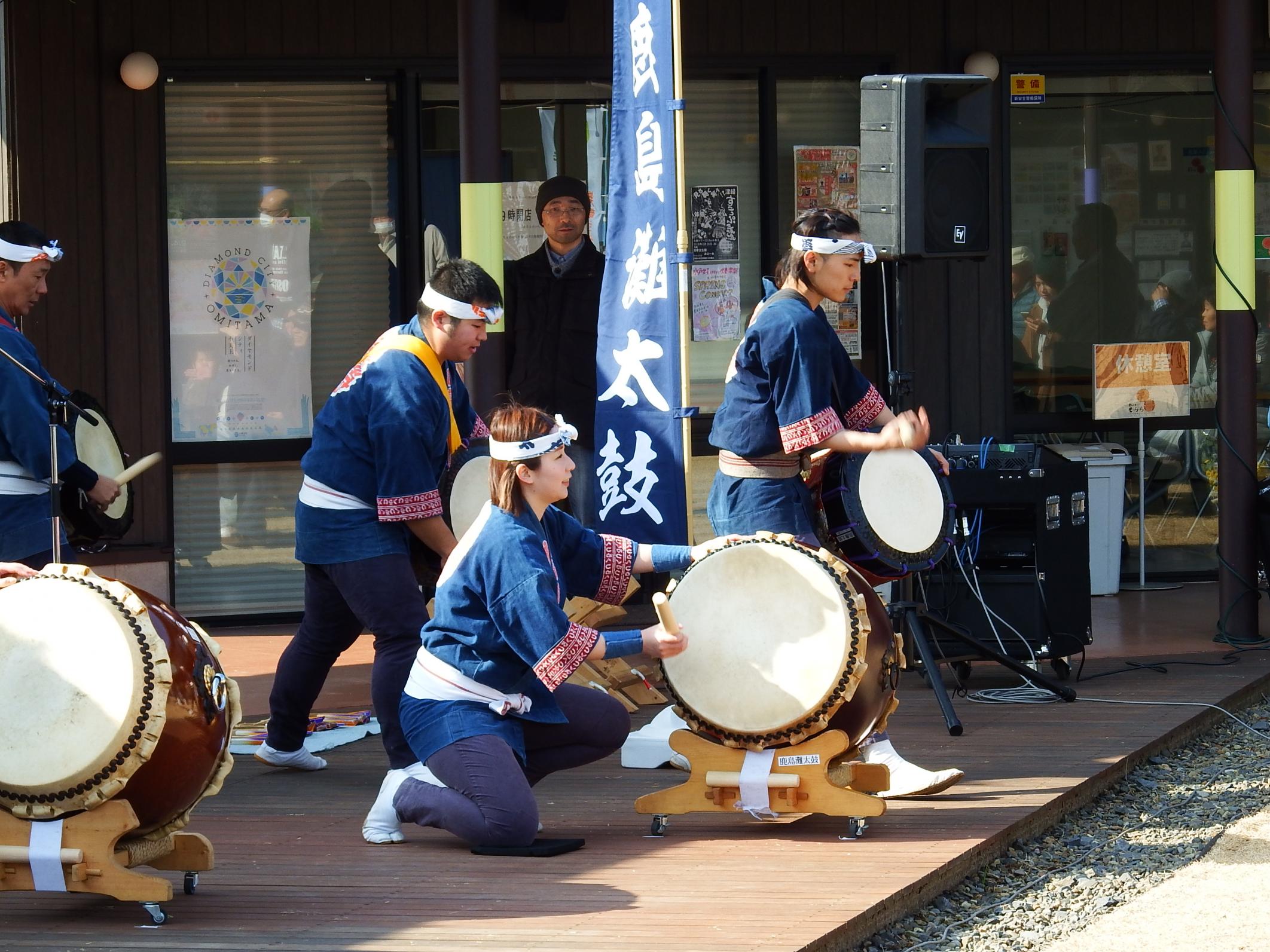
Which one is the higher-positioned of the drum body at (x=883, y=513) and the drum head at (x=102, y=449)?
the drum head at (x=102, y=449)

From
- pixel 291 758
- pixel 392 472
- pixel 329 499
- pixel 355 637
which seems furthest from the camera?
pixel 291 758

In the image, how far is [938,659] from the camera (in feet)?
20.5

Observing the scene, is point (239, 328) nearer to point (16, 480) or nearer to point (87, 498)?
point (87, 498)

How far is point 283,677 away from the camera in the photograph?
17.6ft

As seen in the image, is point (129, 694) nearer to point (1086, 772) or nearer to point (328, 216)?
point (1086, 772)

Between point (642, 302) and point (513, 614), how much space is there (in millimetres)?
1922

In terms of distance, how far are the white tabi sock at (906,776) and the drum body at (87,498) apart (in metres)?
2.26

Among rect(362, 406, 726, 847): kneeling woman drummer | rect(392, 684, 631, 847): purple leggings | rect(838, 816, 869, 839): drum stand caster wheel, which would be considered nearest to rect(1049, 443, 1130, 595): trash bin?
rect(838, 816, 869, 839): drum stand caster wheel

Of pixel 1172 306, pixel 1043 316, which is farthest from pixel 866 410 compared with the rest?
pixel 1172 306

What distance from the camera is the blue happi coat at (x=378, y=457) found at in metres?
4.91

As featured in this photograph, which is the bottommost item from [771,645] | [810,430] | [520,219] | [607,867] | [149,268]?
[607,867]

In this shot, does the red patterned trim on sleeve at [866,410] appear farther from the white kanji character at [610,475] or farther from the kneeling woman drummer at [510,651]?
the white kanji character at [610,475]

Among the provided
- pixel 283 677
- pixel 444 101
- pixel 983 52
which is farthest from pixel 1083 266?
pixel 283 677

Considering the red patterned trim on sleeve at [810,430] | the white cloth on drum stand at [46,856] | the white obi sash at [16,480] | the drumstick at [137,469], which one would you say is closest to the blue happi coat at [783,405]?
the red patterned trim on sleeve at [810,430]
